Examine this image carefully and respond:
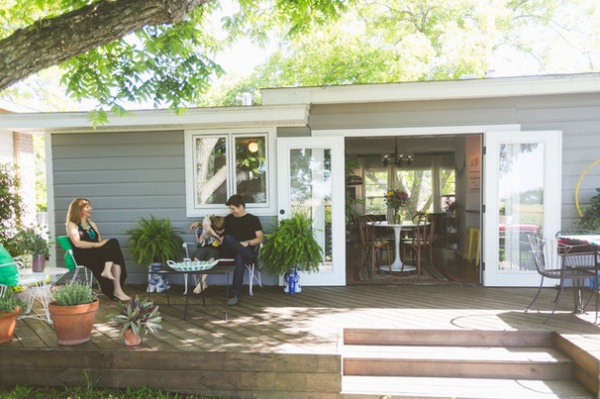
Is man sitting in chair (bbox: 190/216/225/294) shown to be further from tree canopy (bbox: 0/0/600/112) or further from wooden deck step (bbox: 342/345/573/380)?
wooden deck step (bbox: 342/345/573/380)

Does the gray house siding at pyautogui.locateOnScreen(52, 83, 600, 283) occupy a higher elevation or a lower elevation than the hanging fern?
higher

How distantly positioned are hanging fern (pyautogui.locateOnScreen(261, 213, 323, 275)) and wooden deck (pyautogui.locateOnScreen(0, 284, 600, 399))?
0.36 metres

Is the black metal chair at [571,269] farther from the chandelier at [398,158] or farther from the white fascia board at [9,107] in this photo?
the white fascia board at [9,107]

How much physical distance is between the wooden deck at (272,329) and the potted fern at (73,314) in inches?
3.7

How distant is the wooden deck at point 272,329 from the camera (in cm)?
324

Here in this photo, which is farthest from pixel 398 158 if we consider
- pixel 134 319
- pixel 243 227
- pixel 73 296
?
pixel 73 296

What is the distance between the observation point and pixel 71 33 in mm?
2598

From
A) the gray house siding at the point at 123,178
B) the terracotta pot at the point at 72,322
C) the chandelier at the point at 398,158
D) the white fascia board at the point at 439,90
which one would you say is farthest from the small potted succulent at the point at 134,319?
the chandelier at the point at 398,158

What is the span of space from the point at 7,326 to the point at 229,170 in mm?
3128

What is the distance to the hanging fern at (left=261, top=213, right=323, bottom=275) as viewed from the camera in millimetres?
5188

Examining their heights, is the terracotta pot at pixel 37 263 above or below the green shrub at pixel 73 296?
above

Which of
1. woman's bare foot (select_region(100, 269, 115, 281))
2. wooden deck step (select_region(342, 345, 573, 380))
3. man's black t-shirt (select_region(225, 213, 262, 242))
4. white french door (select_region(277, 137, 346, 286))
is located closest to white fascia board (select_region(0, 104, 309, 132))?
white french door (select_region(277, 137, 346, 286))

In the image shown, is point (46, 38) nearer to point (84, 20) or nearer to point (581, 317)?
point (84, 20)

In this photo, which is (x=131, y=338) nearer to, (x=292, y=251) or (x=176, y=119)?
(x=292, y=251)
